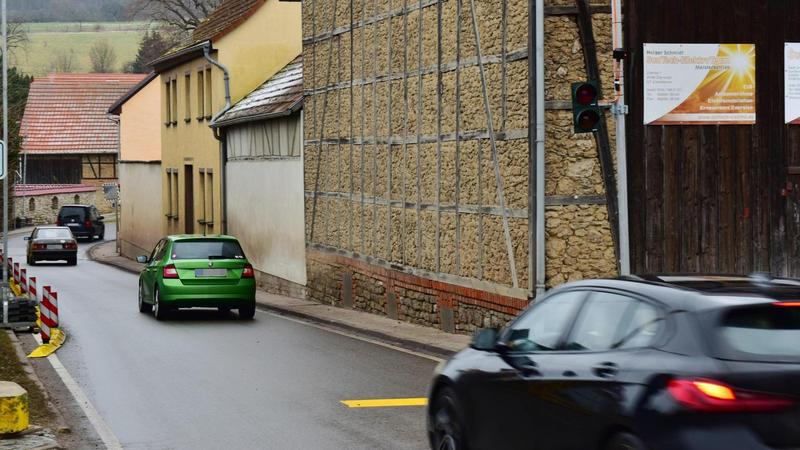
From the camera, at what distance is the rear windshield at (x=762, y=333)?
6.18 metres

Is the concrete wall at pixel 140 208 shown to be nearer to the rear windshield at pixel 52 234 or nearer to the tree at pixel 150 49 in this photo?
the rear windshield at pixel 52 234

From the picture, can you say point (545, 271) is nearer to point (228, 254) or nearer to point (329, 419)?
point (329, 419)

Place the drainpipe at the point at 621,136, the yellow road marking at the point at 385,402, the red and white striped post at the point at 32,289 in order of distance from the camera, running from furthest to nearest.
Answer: the red and white striped post at the point at 32,289, the drainpipe at the point at 621,136, the yellow road marking at the point at 385,402

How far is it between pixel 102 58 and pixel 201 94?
11303 cm

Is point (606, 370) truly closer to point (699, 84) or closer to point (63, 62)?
point (699, 84)

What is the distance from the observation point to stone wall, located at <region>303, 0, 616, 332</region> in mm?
16672

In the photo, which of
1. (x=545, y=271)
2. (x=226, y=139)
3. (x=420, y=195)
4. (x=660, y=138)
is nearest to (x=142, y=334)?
(x=420, y=195)

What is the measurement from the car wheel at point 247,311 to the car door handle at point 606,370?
17132mm

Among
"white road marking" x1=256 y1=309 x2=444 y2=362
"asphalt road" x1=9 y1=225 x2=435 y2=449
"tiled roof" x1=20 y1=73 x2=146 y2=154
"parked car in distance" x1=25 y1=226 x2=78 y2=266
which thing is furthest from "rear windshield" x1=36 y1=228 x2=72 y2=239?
"tiled roof" x1=20 y1=73 x2=146 y2=154

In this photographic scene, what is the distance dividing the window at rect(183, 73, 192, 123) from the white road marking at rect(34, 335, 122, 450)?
2863cm

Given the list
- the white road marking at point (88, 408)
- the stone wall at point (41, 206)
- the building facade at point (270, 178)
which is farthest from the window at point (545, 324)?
the stone wall at point (41, 206)

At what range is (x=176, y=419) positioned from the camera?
38.2ft

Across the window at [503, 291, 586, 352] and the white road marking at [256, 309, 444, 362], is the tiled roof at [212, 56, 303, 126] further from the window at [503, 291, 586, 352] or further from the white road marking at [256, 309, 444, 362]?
the window at [503, 291, 586, 352]

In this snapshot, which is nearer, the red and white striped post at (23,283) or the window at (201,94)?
the red and white striped post at (23,283)
